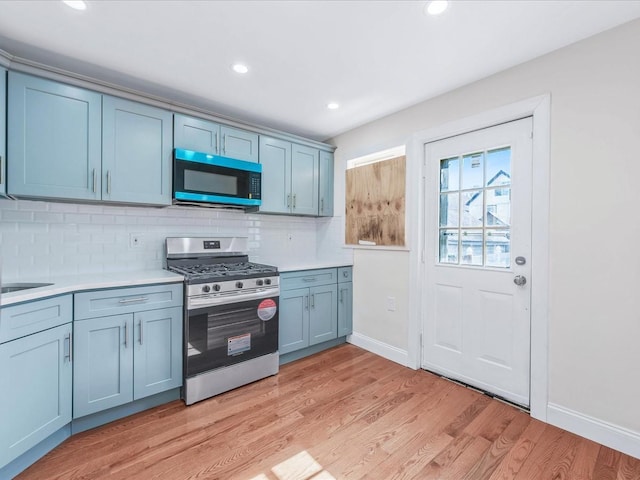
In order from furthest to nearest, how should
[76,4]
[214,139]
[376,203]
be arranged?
[376,203]
[214,139]
[76,4]

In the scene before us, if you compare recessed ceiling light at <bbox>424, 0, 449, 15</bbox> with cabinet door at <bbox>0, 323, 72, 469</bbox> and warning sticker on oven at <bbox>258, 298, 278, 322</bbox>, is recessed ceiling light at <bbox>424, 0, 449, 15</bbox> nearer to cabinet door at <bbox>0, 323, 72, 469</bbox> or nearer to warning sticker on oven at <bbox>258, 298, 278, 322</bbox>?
warning sticker on oven at <bbox>258, 298, 278, 322</bbox>

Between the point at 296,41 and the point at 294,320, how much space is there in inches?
90.4

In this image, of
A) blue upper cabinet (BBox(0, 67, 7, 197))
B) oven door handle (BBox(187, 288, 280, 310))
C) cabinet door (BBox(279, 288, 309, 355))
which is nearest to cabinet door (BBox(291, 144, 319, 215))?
cabinet door (BBox(279, 288, 309, 355))

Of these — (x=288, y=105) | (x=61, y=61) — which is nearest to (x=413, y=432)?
(x=288, y=105)

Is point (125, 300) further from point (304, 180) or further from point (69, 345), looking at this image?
point (304, 180)

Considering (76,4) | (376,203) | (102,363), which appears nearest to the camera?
(76,4)

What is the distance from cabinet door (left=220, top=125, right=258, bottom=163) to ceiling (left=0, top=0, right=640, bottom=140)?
13.2 inches

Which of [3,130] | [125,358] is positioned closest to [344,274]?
[125,358]

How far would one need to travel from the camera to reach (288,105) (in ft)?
9.30

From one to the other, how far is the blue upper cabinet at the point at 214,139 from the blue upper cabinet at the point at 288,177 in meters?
Result: 0.15

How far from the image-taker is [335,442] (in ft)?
6.11

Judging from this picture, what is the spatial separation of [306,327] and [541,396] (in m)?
1.93

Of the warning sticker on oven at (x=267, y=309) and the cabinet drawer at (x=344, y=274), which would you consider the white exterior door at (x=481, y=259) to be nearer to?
the cabinet drawer at (x=344, y=274)

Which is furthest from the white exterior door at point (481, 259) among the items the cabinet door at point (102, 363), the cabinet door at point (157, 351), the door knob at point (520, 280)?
the cabinet door at point (102, 363)
